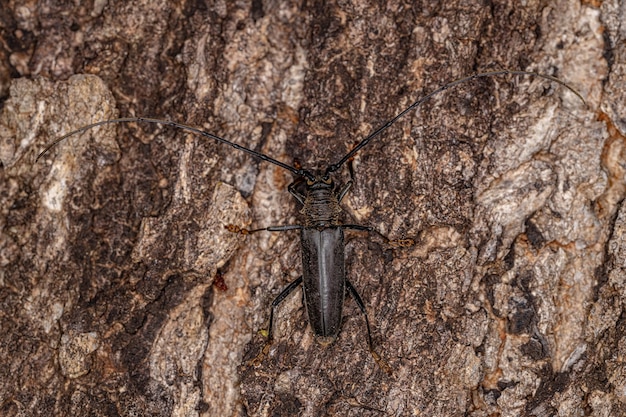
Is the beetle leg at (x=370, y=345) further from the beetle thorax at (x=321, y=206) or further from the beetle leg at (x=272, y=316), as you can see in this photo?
the beetle thorax at (x=321, y=206)

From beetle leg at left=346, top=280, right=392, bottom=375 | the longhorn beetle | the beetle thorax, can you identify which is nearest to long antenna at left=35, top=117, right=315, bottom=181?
the longhorn beetle

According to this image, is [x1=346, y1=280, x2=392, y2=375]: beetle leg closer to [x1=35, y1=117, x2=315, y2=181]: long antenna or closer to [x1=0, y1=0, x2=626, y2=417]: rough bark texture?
[x1=0, y1=0, x2=626, y2=417]: rough bark texture

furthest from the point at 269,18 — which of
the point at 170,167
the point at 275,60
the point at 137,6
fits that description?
the point at 170,167

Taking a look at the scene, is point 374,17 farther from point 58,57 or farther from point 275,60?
point 58,57

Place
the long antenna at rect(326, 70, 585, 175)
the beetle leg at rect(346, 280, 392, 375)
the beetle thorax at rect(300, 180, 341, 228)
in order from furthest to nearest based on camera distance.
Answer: the beetle thorax at rect(300, 180, 341, 228) < the beetle leg at rect(346, 280, 392, 375) < the long antenna at rect(326, 70, 585, 175)

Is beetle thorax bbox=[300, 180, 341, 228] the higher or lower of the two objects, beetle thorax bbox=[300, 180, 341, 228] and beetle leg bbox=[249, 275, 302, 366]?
the higher

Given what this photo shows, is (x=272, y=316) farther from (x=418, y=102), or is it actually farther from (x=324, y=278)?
(x=418, y=102)
